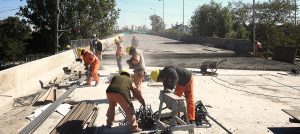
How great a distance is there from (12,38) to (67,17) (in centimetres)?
1043

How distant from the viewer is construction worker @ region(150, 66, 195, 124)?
307 inches

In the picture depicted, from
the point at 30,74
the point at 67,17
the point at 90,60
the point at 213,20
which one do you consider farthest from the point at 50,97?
the point at 213,20

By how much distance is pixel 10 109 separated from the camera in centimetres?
A: 1035

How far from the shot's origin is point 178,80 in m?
8.34

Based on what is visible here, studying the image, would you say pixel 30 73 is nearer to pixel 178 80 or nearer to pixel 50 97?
pixel 50 97

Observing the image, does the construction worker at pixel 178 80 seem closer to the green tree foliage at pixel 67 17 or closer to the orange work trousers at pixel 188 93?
the orange work trousers at pixel 188 93

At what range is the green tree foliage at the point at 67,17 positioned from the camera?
4806 centimetres

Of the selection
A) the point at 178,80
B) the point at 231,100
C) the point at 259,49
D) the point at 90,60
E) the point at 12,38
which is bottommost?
the point at 231,100

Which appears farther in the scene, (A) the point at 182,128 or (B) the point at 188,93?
(B) the point at 188,93

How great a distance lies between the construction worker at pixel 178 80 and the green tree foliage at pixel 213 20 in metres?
45.3

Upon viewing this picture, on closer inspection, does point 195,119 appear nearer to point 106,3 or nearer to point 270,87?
point 270,87

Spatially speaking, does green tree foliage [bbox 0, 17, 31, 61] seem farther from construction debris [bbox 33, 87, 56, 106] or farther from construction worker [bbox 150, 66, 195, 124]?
construction worker [bbox 150, 66, 195, 124]

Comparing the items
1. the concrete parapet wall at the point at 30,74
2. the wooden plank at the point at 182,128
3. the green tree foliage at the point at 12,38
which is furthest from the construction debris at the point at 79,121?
the green tree foliage at the point at 12,38

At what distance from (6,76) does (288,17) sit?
50.8 metres
